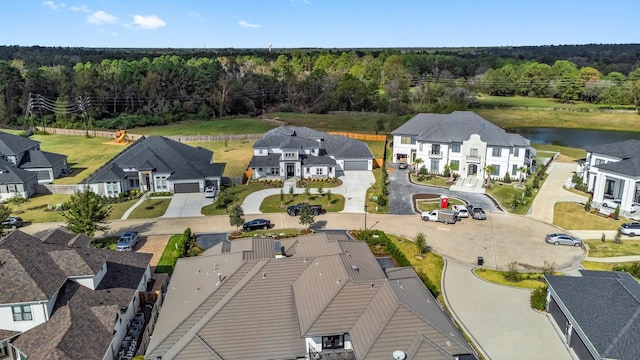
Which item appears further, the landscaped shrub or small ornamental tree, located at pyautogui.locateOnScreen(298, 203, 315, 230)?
small ornamental tree, located at pyautogui.locateOnScreen(298, 203, 315, 230)

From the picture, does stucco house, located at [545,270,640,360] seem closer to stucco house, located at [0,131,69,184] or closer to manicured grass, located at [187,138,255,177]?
manicured grass, located at [187,138,255,177]

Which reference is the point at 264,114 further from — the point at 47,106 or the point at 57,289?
the point at 57,289

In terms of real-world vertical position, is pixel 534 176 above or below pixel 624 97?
below

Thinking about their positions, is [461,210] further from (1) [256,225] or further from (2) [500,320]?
(1) [256,225]

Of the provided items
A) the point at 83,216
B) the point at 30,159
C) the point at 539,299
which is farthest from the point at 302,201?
the point at 30,159

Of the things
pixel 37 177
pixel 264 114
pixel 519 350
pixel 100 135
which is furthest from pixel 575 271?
pixel 264 114

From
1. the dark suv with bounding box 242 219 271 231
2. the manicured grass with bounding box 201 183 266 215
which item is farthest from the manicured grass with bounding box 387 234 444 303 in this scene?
the manicured grass with bounding box 201 183 266 215
